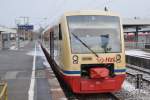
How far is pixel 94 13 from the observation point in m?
13.4

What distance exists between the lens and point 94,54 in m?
12.7

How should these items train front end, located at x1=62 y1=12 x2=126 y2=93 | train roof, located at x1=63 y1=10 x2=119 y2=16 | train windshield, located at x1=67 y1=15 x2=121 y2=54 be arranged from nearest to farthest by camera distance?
1. train front end, located at x1=62 y1=12 x2=126 y2=93
2. train windshield, located at x1=67 y1=15 x2=121 y2=54
3. train roof, located at x1=63 y1=10 x2=119 y2=16

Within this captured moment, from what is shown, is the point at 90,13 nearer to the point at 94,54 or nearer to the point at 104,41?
the point at 104,41

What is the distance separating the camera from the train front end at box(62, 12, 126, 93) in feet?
40.9

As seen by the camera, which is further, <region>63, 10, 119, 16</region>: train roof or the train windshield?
<region>63, 10, 119, 16</region>: train roof

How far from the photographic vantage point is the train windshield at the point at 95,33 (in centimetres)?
1286

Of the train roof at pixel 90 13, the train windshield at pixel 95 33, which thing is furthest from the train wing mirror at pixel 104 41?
the train roof at pixel 90 13

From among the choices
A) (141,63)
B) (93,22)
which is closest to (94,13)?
(93,22)

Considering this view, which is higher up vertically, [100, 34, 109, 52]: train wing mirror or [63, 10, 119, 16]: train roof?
[63, 10, 119, 16]: train roof

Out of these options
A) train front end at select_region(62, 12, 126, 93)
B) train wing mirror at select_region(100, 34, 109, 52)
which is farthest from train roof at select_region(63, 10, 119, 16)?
train wing mirror at select_region(100, 34, 109, 52)

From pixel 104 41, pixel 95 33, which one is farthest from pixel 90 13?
pixel 104 41

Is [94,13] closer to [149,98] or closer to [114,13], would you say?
[114,13]

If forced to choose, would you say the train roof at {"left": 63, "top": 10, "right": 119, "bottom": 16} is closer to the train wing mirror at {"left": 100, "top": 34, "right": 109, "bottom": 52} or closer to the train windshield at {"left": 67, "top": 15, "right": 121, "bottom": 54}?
the train windshield at {"left": 67, "top": 15, "right": 121, "bottom": 54}

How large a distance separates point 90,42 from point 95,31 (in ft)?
1.43
